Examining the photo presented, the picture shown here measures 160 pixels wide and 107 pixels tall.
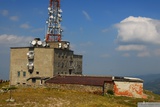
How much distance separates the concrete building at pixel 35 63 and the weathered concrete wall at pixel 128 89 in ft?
58.2

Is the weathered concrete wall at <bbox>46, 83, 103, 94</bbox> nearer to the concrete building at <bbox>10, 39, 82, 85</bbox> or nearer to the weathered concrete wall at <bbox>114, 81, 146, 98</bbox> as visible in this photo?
the weathered concrete wall at <bbox>114, 81, 146, 98</bbox>

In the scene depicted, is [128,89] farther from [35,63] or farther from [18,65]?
[18,65]

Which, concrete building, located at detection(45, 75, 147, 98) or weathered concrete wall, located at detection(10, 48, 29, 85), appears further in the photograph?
weathered concrete wall, located at detection(10, 48, 29, 85)

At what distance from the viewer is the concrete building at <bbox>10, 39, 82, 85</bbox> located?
69.4 metres

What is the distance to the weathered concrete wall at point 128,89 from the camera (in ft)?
203

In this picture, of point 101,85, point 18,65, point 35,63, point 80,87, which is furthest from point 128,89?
point 18,65

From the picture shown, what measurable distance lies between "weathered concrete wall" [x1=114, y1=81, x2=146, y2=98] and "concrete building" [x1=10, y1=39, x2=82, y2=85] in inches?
698

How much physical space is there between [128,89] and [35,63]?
991 inches

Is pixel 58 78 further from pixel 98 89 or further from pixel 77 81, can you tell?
pixel 98 89

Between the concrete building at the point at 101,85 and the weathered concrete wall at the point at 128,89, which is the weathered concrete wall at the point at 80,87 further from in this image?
the weathered concrete wall at the point at 128,89

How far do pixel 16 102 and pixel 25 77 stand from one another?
29.0 meters

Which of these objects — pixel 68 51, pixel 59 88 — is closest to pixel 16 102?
pixel 59 88

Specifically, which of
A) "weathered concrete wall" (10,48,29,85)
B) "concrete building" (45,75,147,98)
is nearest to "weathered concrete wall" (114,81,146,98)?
"concrete building" (45,75,147,98)

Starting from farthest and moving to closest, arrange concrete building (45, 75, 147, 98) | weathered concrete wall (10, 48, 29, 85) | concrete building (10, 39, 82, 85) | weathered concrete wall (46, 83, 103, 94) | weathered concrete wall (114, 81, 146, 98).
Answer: weathered concrete wall (10, 48, 29, 85)
concrete building (10, 39, 82, 85)
weathered concrete wall (114, 81, 146, 98)
concrete building (45, 75, 147, 98)
weathered concrete wall (46, 83, 103, 94)
